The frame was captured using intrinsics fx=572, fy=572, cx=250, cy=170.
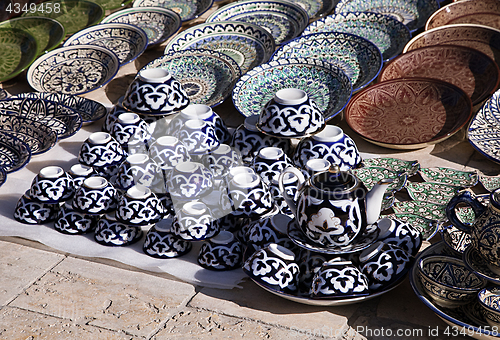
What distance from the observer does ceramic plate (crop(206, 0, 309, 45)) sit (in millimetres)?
4031

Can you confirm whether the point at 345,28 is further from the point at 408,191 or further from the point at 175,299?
the point at 175,299

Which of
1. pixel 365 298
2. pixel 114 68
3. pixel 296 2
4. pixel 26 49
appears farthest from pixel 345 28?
pixel 365 298

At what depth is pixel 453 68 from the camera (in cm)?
334

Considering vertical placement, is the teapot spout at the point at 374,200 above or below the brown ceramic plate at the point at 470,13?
above

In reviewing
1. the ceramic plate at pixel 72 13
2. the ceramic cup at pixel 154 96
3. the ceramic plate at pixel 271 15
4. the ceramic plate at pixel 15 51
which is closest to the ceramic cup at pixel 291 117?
the ceramic cup at pixel 154 96

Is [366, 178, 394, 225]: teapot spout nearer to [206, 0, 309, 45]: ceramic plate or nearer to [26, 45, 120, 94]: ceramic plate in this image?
[26, 45, 120, 94]: ceramic plate

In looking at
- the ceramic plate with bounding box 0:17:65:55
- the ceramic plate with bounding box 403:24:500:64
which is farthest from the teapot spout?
the ceramic plate with bounding box 0:17:65:55

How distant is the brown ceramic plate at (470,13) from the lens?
387 cm

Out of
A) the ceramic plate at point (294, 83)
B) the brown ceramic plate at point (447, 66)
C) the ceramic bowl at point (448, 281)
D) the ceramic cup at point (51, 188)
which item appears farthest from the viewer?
the brown ceramic plate at point (447, 66)

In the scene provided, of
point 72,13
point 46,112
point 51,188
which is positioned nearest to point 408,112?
point 51,188

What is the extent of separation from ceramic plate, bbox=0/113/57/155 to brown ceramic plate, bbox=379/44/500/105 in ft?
6.16

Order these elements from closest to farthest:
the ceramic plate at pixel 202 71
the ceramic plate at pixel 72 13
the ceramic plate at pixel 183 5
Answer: the ceramic plate at pixel 202 71
the ceramic plate at pixel 72 13
the ceramic plate at pixel 183 5

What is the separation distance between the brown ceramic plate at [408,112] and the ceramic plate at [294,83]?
12 cm

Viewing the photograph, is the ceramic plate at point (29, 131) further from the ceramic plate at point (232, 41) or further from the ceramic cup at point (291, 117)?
the ceramic cup at point (291, 117)
